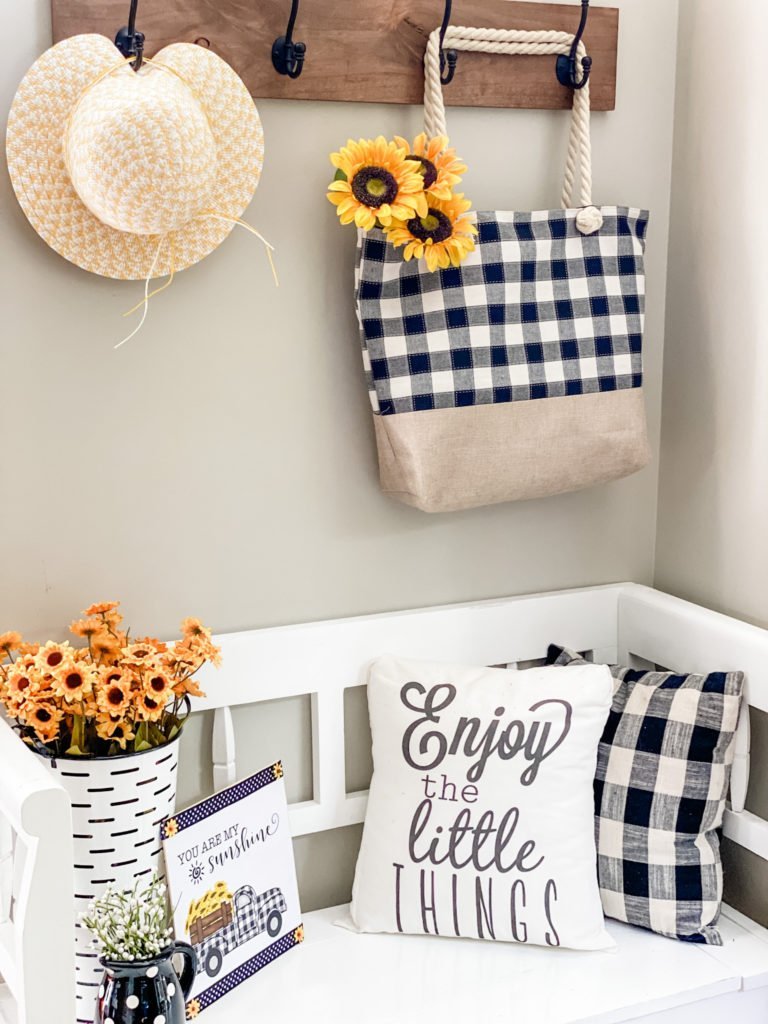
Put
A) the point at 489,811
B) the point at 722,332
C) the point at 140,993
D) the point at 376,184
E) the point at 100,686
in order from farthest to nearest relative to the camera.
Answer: the point at 722,332, the point at 489,811, the point at 376,184, the point at 100,686, the point at 140,993

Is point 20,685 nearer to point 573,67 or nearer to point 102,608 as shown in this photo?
point 102,608

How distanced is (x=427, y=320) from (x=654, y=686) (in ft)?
1.98

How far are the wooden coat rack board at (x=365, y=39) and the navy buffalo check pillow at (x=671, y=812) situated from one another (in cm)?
87

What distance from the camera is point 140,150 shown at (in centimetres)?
113

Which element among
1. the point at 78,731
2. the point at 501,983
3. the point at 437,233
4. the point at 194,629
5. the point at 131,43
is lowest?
the point at 501,983

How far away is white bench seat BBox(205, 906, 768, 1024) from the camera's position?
4.26 ft

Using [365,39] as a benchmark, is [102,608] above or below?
below

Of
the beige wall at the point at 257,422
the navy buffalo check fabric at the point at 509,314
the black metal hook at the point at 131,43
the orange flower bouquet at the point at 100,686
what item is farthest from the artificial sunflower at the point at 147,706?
the black metal hook at the point at 131,43

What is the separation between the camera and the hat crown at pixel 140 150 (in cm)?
112

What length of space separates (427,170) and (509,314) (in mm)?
232

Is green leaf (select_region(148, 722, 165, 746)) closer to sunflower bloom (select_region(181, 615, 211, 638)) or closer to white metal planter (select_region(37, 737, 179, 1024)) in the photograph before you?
white metal planter (select_region(37, 737, 179, 1024))

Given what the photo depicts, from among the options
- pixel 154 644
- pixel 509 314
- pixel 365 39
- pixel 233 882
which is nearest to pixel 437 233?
pixel 509 314

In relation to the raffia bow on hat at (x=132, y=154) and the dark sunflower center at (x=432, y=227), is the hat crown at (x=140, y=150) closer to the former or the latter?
the raffia bow on hat at (x=132, y=154)

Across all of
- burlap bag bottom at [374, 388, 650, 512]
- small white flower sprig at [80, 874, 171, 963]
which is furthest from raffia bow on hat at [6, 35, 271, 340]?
small white flower sprig at [80, 874, 171, 963]
